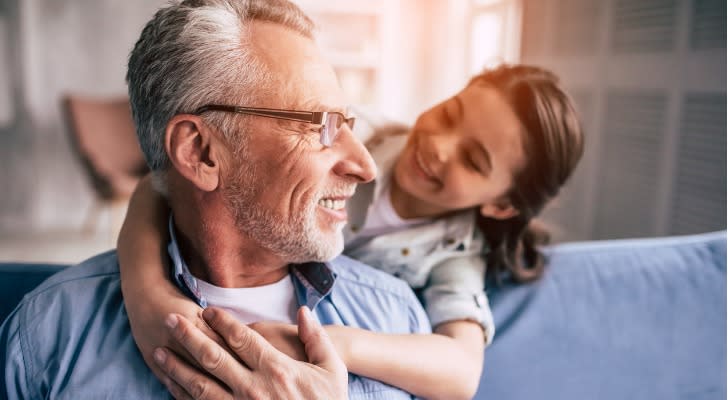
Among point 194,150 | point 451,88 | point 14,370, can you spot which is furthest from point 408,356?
point 451,88

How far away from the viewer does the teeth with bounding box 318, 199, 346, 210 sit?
110cm

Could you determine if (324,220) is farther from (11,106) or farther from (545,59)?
(11,106)

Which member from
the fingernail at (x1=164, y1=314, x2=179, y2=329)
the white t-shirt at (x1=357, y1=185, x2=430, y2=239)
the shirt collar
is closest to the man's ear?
the shirt collar

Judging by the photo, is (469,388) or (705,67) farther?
(705,67)

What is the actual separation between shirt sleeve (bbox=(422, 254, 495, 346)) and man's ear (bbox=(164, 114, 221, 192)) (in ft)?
1.80

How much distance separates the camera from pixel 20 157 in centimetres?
474

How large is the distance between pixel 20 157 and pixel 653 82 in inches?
180

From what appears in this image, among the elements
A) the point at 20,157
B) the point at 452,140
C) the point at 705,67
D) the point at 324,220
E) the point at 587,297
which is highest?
the point at 705,67

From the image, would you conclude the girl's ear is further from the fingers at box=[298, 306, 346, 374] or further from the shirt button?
the fingers at box=[298, 306, 346, 374]

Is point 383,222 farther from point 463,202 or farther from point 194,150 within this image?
point 194,150

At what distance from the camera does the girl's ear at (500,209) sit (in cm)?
147

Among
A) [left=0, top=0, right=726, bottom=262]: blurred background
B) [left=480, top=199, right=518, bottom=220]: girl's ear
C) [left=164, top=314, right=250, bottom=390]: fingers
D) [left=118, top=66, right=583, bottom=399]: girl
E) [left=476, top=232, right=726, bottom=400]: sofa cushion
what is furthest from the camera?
[left=0, top=0, right=726, bottom=262]: blurred background

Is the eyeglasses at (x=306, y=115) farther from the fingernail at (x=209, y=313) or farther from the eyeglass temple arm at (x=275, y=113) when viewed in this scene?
the fingernail at (x=209, y=313)

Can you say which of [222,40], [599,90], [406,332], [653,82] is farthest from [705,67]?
[222,40]
